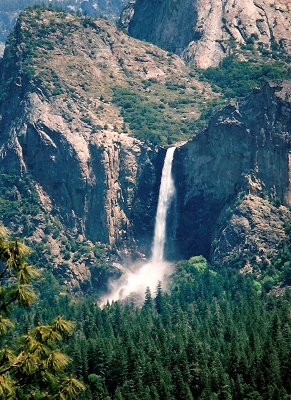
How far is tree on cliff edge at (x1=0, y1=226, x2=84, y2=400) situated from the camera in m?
38.3

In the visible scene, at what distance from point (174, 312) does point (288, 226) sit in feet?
98.8

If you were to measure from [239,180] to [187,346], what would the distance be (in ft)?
205

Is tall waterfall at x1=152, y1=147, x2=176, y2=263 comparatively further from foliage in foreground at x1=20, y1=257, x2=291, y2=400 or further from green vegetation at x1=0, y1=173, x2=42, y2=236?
foliage in foreground at x1=20, y1=257, x2=291, y2=400

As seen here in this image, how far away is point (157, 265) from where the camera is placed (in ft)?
596

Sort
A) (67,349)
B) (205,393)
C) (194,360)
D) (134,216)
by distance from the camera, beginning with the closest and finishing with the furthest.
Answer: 1. (205,393)
2. (194,360)
3. (67,349)
4. (134,216)

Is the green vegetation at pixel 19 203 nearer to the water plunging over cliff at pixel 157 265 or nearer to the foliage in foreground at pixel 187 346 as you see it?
the water plunging over cliff at pixel 157 265

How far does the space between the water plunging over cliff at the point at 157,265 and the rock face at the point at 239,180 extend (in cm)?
299

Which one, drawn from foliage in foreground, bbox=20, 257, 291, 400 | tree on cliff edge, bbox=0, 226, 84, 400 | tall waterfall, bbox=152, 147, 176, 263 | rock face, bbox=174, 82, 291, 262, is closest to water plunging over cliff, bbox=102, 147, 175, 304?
tall waterfall, bbox=152, 147, 176, 263

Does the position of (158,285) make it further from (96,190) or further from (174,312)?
(96,190)

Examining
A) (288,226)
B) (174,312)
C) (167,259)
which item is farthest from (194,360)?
(167,259)

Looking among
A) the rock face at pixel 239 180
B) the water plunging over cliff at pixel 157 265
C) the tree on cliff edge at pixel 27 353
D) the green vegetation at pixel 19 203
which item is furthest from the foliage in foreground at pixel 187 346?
the tree on cliff edge at pixel 27 353

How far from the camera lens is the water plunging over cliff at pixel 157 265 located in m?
172

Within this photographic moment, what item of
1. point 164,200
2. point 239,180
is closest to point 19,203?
point 164,200

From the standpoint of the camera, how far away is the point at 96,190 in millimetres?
185375
